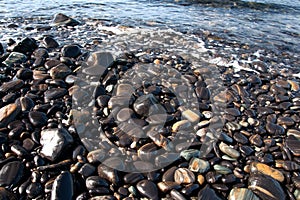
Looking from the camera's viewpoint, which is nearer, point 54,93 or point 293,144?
point 293,144

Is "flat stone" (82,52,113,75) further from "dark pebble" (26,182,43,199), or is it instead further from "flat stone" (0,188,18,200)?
"flat stone" (0,188,18,200)

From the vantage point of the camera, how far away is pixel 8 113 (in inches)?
142

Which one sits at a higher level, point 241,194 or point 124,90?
point 124,90

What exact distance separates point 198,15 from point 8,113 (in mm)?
8439

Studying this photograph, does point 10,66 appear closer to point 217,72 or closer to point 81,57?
point 81,57

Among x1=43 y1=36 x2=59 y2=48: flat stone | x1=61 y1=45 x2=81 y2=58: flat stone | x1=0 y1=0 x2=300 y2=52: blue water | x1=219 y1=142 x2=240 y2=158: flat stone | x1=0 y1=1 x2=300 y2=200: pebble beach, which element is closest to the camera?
x1=0 y1=1 x2=300 y2=200: pebble beach

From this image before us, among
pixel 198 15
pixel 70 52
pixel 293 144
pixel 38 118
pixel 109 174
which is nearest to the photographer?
pixel 109 174

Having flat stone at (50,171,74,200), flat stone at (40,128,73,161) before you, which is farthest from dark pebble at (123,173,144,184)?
flat stone at (40,128,73,161)

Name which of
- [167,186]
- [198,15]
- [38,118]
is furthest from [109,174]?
[198,15]

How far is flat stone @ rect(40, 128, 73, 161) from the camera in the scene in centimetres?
308

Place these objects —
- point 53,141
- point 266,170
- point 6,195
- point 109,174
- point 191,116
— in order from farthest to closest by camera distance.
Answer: point 191,116 → point 53,141 → point 266,170 → point 109,174 → point 6,195

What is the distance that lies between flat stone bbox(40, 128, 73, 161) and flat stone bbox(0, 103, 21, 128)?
573 mm

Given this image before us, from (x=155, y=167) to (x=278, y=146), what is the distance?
5.53 feet

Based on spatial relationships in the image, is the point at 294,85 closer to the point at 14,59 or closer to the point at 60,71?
the point at 60,71
